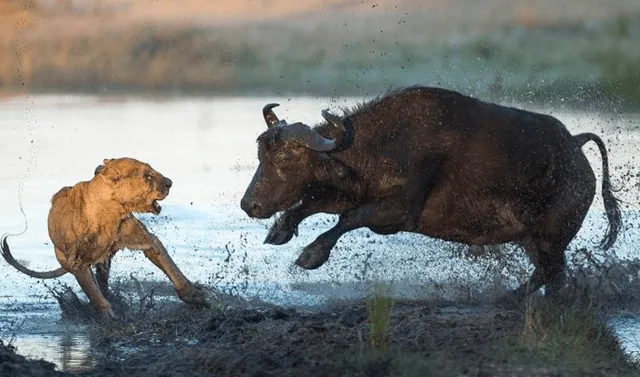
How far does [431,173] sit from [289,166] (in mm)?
1082

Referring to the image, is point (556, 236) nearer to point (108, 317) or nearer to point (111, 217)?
point (111, 217)

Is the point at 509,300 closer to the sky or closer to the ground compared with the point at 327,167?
closer to the ground

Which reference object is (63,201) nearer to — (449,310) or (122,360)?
(122,360)

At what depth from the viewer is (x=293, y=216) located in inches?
526

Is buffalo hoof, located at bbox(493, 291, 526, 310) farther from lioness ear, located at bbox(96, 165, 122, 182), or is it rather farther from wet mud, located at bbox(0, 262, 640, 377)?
lioness ear, located at bbox(96, 165, 122, 182)

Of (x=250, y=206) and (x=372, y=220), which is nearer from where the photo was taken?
(x=372, y=220)

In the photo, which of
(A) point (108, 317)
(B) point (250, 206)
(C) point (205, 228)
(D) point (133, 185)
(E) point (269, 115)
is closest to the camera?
(A) point (108, 317)

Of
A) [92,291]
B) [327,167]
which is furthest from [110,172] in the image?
[327,167]

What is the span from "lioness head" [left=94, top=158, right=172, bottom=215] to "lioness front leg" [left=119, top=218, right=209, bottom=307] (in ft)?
0.49

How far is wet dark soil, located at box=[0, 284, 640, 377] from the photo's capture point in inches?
397

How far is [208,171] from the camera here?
2305cm

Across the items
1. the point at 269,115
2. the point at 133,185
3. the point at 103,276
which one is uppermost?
the point at 269,115

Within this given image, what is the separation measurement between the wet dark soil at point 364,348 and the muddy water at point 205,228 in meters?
0.70

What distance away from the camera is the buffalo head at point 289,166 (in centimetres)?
1320
